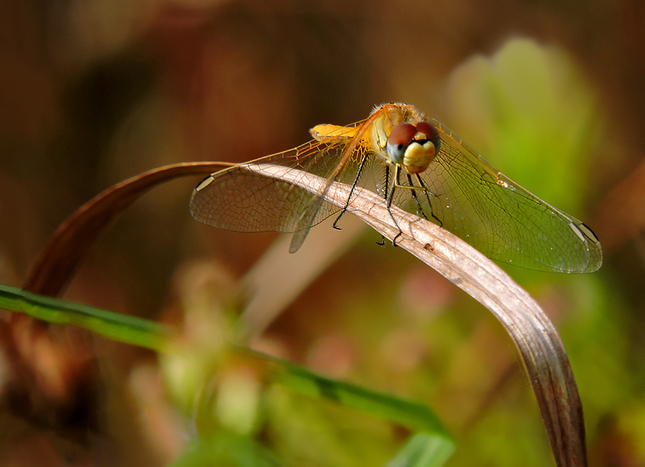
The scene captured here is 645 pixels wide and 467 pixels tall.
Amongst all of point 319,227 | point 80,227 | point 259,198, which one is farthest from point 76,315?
point 319,227

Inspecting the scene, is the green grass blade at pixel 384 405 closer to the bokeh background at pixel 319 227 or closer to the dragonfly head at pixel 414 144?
the bokeh background at pixel 319 227

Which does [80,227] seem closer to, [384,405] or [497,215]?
[384,405]

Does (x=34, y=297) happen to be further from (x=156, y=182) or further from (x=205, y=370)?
(x=205, y=370)

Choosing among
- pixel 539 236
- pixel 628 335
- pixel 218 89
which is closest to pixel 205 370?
pixel 539 236

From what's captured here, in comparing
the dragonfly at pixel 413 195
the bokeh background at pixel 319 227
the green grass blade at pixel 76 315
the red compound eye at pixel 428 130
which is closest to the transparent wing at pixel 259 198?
the dragonfly at pixel 413 195

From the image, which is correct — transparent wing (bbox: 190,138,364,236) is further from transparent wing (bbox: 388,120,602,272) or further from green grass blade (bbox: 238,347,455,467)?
green grass blade (bbox: 238,347,455,467)

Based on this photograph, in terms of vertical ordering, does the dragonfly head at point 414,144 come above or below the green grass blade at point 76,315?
above
